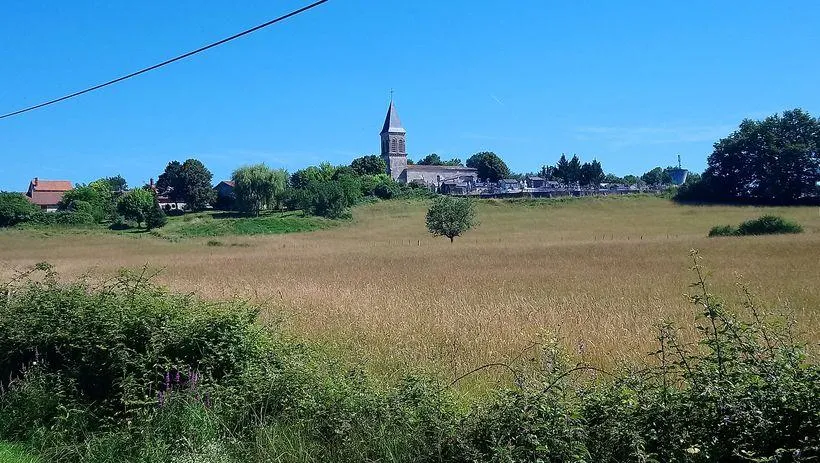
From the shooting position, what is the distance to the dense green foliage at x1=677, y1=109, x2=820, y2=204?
Result: 8831 cm

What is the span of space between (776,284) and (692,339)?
27.6 feet

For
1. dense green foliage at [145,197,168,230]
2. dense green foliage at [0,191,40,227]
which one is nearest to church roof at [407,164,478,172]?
dense green foliage at [145,197,168,230]

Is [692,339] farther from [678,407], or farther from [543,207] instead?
[543,207]

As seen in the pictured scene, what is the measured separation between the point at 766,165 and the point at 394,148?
314 feet

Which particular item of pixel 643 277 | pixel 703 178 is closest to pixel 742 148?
pixel 703 178

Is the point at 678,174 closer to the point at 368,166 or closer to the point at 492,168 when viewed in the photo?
the point at 492,168

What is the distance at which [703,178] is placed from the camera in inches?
3824

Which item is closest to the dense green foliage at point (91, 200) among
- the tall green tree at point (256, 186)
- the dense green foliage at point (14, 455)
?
the tall green tree at point (256, 186)

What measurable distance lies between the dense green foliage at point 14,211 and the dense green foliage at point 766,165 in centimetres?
9112

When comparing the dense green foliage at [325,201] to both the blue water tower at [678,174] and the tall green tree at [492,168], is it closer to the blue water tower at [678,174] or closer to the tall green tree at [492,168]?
the tall green tree at [492,168]

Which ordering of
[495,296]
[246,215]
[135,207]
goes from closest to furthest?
[495,296] → [135,207] → [246,215]

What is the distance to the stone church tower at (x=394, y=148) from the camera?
166500 mm

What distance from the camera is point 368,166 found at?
479 feet

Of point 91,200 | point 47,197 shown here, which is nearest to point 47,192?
point 47,197
